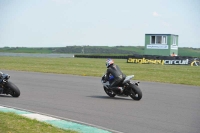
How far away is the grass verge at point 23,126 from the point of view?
7.04 metres

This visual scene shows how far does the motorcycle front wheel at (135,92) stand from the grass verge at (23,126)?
14.8 ft

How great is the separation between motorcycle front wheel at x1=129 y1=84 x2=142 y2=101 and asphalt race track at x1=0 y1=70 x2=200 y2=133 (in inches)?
6.4

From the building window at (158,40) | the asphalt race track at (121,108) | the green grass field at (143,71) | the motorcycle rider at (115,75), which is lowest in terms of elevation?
the green grass field at (143,71)

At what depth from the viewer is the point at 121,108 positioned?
10.4 metres

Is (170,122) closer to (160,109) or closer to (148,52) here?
(160,109)

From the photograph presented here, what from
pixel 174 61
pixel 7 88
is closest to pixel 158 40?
pixel 174 61

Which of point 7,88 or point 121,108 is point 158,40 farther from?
point 121,108

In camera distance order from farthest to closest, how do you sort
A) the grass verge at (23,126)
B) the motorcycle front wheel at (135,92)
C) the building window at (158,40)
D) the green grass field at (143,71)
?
the building window at (158,40) < the green grass field at (143,71) < the motorcycle front wheel at (135,92) < the grass verge at (23,126)

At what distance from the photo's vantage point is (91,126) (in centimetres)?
786

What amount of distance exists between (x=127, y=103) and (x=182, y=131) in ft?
13.2

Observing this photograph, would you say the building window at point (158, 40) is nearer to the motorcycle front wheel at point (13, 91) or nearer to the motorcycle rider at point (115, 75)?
the motorcycle rider at point (115, 75)

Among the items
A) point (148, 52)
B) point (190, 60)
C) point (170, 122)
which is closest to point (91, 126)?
point (170, 122)

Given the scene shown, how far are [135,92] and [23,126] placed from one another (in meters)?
5.25

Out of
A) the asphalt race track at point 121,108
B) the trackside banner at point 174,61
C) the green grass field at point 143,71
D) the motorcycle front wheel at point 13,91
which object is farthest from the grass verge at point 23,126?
the trackside banner at point 174,61
